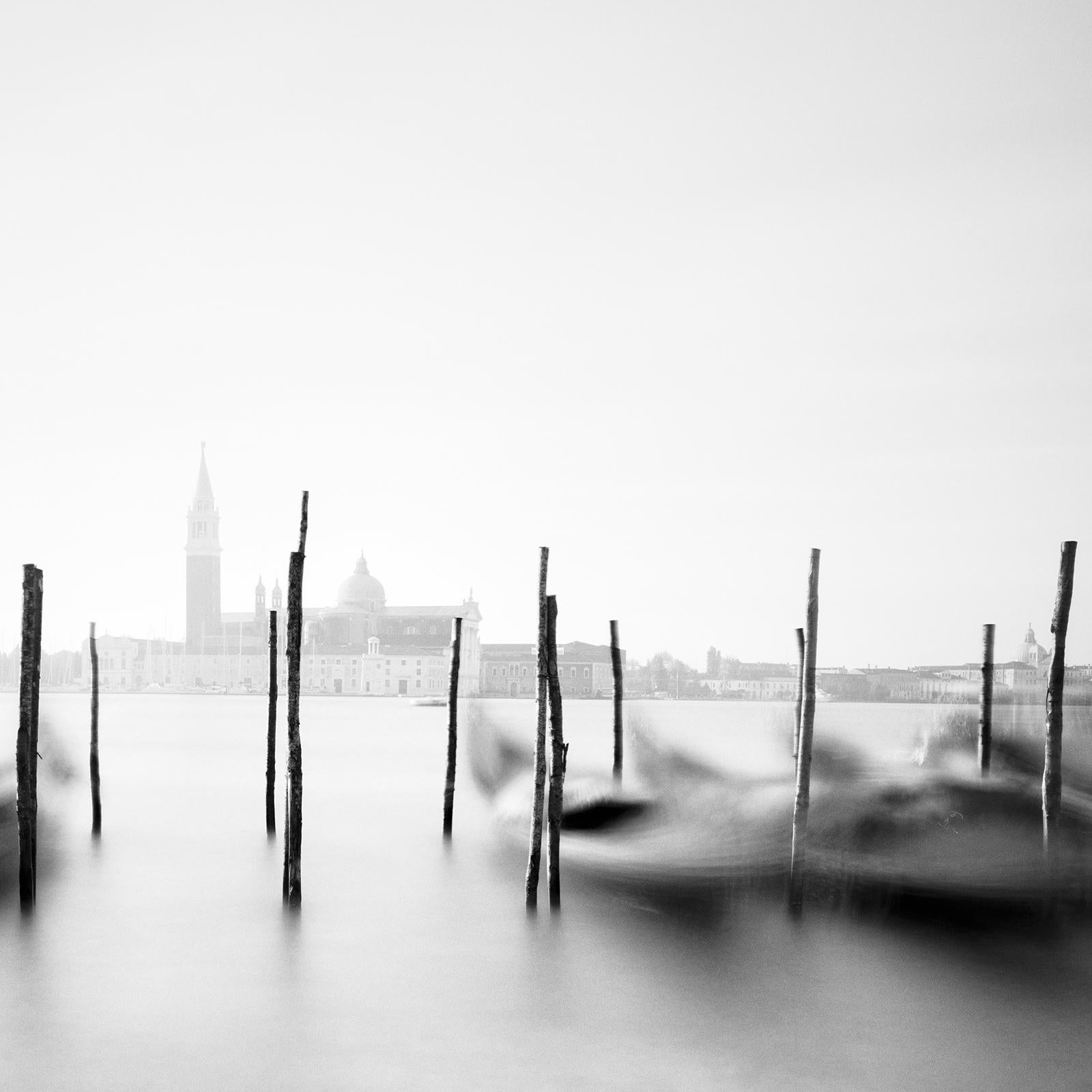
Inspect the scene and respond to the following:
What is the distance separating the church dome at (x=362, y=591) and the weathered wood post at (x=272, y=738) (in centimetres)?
7996

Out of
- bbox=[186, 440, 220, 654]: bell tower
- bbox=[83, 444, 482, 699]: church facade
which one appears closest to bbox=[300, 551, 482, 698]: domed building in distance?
bbox=[83, 444, 482, 699]: church facade

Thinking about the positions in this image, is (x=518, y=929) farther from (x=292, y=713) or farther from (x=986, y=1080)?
(x=986, y=1080)

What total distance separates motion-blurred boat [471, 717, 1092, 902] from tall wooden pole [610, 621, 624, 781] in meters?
4.45

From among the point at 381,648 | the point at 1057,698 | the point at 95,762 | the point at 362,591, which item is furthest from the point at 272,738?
the point at 362,591

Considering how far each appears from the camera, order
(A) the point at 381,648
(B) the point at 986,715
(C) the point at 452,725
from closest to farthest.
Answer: (B) the point at 986,715 < (C) the point at 452,725 < (A) the point at 381,648

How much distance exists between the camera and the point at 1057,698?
852 centimetres

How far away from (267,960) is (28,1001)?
1424mm

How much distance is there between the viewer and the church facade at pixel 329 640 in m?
88.5

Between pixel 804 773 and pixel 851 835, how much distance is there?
2.09ft

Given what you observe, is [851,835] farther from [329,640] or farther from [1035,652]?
[329,640]

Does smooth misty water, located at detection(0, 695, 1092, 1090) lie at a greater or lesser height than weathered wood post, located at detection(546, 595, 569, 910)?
lesser

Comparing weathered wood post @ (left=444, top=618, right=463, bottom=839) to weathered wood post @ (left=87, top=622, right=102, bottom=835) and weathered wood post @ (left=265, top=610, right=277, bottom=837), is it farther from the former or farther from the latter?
weathered wood post @ (left=87, top=622, right=102, bottom=835)

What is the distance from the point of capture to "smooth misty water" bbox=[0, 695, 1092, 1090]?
231 inches

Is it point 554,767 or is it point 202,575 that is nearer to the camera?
point 554,767
